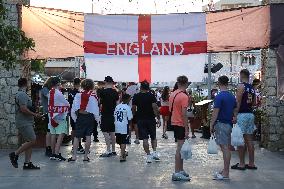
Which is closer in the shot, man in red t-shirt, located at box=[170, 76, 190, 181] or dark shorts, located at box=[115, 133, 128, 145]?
man in red t-shirt, located at box=[170, 76, 190, 181]

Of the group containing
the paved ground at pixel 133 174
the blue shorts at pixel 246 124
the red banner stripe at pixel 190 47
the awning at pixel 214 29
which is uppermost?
the awning at pixel 214 29

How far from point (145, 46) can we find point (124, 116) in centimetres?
184

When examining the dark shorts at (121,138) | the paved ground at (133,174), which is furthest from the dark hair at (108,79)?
the paved ground at (133,174)

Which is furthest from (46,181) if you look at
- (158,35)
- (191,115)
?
(191,115)

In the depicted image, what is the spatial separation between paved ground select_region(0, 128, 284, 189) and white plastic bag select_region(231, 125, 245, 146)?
1.93 feet

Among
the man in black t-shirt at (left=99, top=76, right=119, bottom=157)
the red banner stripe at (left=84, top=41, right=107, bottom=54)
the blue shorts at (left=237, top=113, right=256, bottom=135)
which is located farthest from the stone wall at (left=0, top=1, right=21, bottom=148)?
the blue shorts at (left=237, top=113, right=256, bottom=135)

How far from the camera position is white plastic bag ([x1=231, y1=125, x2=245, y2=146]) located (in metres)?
10.2

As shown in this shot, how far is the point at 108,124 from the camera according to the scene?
42.5 ft

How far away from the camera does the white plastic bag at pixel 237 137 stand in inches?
404

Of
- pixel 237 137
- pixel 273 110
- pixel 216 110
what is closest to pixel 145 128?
pixel 237 137

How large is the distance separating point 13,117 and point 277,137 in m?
6.47

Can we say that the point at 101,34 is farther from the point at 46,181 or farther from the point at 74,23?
the point at 46,181

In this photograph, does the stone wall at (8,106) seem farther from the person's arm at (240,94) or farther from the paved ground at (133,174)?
the person's arm at (240,94)

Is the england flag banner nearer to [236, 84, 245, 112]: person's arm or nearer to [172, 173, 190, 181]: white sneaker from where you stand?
[236, 84, 245, 112]: person's arm
